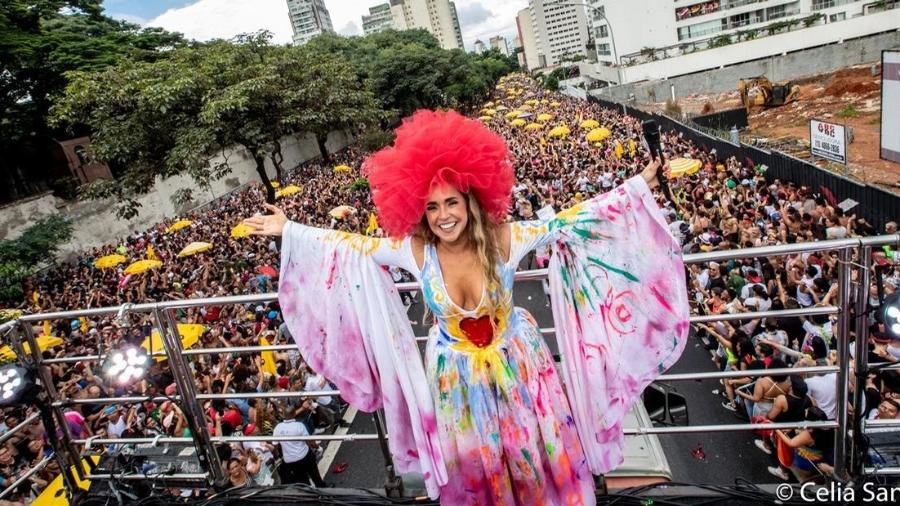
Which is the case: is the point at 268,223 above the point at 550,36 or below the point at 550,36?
below

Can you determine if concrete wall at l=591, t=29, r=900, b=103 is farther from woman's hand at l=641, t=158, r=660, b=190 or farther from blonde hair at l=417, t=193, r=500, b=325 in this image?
blonde hair at l=417, t=193, r=500, b=325

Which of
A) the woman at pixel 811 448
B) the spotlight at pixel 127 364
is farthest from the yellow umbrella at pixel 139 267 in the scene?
the woman at pixel 811 448

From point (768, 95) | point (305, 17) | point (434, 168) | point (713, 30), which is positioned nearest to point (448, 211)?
point (434, 168)

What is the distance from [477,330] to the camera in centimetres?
207

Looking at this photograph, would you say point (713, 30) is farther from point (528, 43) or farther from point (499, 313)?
point (528, 43)

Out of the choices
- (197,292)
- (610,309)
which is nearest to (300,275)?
(610,309)

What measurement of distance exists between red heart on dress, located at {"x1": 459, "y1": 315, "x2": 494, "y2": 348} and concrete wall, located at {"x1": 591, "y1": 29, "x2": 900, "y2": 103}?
43.7m

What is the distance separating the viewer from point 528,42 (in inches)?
7264

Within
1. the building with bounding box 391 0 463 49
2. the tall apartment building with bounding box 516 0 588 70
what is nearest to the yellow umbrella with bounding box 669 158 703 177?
the building with bounding box 391 0 463 49

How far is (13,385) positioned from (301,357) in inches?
151

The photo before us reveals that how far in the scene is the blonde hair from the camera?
201 cm

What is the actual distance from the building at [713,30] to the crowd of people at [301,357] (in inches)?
1206

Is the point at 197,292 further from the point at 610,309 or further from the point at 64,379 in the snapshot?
the point at 610,309

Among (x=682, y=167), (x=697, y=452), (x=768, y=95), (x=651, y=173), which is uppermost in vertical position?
(x=651, y=173)
